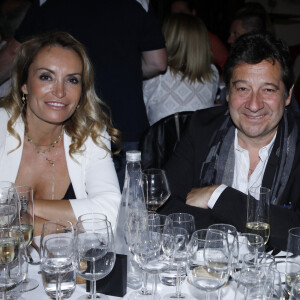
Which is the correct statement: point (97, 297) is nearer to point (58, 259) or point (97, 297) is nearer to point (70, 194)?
point (58, 259)

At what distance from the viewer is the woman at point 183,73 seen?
3.97m

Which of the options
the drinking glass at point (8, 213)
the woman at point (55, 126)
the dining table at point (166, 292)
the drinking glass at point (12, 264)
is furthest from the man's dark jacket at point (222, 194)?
the drinking glass at point (12, 264)

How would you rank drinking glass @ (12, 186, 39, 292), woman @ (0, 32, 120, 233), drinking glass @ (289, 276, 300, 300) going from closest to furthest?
drinking glass @ (289, 276, 300, 300), drinking glass @ (12, 186, 39, 292), woman @ (0, 32, 120, 233)

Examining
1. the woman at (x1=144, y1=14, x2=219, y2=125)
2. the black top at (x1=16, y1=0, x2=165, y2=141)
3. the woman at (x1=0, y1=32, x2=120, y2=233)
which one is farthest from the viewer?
the woman at (x1=144, y1=14, x2=219, y2=125)

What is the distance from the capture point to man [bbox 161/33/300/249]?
2.27m

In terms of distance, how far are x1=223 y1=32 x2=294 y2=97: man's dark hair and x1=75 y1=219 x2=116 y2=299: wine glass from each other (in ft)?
4.59

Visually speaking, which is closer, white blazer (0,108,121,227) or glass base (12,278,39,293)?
glass base (12,278,39,293)

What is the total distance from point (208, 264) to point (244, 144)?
140 cm

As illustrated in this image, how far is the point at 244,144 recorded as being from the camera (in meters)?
2.61

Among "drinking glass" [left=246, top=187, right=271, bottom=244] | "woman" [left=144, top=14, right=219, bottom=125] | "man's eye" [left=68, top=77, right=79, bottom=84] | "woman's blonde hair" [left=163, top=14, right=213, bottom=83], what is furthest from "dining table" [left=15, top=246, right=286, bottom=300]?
"woman's blonde hair" [left=163, top=14, right=213, bottom=83]

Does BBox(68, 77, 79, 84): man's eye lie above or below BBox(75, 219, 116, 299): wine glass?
above

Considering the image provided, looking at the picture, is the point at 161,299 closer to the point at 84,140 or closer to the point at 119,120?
the point at 84,140

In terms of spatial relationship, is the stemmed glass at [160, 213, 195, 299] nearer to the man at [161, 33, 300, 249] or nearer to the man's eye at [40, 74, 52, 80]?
the man at [161, 33, 300, 249]

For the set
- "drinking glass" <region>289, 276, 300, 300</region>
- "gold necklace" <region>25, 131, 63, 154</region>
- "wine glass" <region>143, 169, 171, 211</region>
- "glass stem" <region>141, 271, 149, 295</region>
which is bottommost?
"glass stem" <region>141, 271, 149, 295</region>
